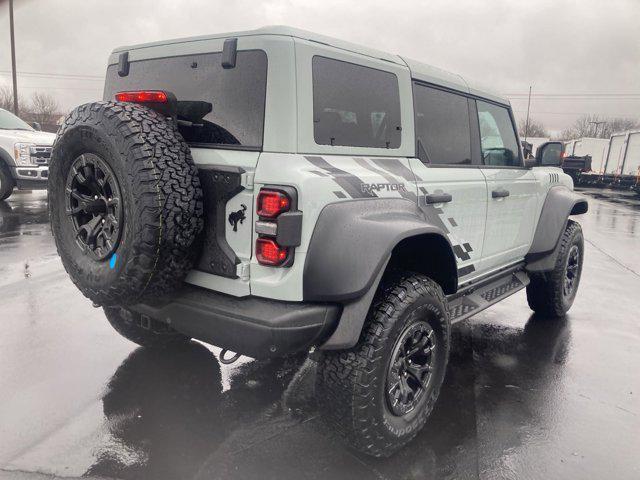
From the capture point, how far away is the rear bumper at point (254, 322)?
2201 millimetres

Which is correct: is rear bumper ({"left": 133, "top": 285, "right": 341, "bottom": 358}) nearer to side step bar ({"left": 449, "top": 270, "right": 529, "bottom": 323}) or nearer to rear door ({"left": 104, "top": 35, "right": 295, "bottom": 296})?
rear door ({"left": 104, "top": 35, "right": 295, "bottom": 296})

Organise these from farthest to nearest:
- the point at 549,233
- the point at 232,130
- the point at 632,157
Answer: the point at 632,157, the point at 549,233, the point at 232,130

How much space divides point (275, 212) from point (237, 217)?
0.22 metres

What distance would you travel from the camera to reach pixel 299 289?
7.30 feet

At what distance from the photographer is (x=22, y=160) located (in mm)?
10375

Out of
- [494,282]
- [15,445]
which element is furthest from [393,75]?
[15,445]

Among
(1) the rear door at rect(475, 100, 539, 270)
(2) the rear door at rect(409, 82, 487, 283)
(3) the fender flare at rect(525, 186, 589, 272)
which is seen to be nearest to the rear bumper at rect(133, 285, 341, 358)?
(2) the rear door at rect(409, 82, 487, 283)

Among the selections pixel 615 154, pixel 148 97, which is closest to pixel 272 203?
pixel 148 97

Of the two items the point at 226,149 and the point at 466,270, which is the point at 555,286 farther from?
the point at 226,149

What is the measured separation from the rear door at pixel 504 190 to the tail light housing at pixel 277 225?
1.95m

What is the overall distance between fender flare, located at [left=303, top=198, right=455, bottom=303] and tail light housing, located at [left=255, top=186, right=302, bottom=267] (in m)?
0.10

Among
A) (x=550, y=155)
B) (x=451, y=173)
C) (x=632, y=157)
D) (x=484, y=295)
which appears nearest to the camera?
(x=451, y=173)

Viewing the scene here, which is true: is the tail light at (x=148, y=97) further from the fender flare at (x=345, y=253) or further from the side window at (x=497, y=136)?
the side window at (x=497, y=136)

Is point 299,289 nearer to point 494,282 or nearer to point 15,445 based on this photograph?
point 15,445
